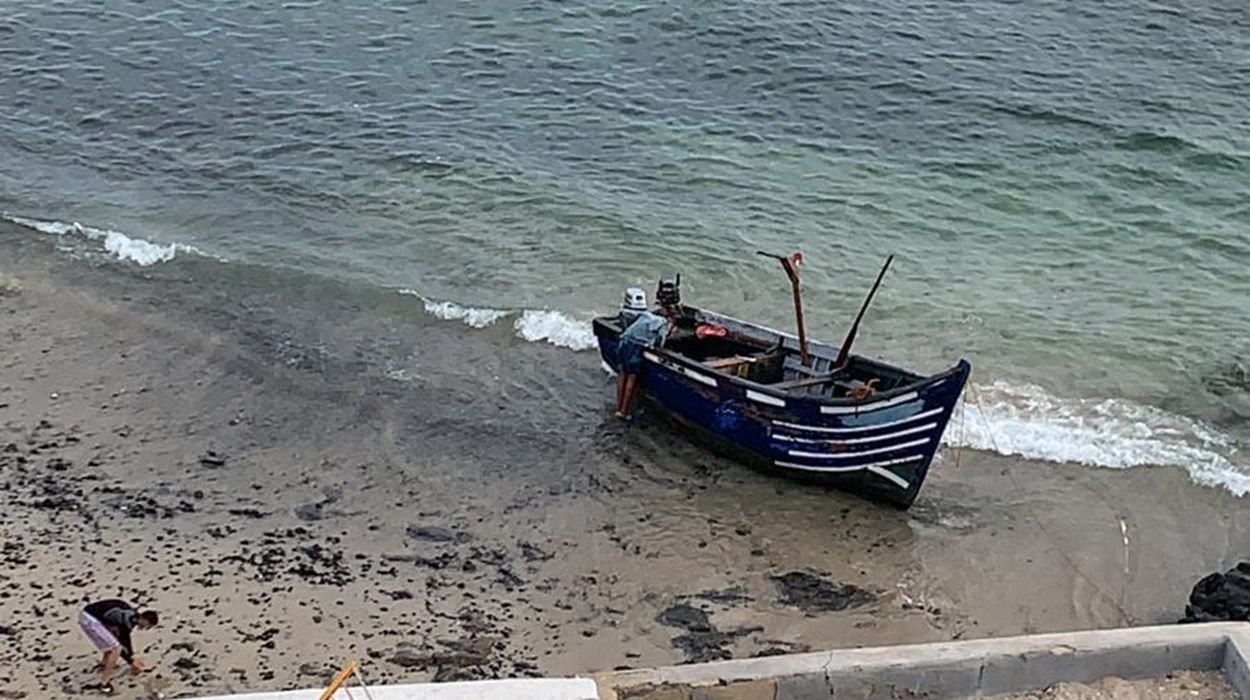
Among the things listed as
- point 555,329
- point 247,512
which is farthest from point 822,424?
point 247,512

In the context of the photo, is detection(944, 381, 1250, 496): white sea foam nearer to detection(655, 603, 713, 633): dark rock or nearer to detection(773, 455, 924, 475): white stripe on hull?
detection(773, 455, 924, 475): white stripe on hull

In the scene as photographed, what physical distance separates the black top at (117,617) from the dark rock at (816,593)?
5237 mm

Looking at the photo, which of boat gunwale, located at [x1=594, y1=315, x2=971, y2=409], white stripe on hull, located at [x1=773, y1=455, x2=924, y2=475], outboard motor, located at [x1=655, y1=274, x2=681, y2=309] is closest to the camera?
boat gunwale, located at [x1=594, y1=315, x2=971, y2=409]

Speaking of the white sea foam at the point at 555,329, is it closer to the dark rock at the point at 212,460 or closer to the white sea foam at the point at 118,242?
the dark rock at the point at 212,460

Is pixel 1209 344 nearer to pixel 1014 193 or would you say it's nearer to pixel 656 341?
pixel 1014 193

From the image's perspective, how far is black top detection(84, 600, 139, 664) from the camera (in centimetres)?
988

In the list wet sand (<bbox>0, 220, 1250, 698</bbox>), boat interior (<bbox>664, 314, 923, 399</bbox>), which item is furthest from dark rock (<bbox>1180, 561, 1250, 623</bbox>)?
boat interior (<bbox>664, 314, 923, 399</bbox>)

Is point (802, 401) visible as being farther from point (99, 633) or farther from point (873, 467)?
point (99, 633)

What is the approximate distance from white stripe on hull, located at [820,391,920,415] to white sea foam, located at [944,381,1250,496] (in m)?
2.15

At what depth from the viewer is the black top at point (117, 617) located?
389 inches

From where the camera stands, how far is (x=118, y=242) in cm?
1866

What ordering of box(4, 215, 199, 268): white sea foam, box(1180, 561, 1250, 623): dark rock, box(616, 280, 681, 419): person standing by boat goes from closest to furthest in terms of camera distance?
box(1180, 561, 1250, 623): dark rock → box(616, 280, 681, 419): person standing by boat → box(4, 215, 199, 268): white sea foam

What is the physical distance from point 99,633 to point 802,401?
6306 mm

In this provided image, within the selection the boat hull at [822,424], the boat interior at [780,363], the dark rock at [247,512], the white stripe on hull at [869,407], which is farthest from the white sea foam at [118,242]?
the white stripe on hull at [869,407]
